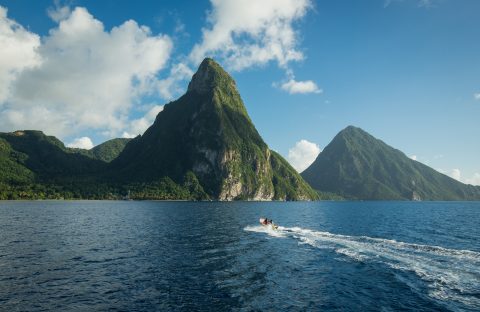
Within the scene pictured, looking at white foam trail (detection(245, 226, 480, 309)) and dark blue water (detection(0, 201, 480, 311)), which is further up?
white foam trail (detection(245, 226, 480, 309))

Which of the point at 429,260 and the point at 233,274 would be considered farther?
the point at 429,260

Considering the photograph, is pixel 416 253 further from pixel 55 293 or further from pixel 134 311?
pixel 55 293

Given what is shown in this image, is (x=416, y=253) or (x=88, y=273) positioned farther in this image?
(x=416, y=253)

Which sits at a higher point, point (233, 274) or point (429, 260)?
point (429, 260)

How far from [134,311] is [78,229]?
64.3 m

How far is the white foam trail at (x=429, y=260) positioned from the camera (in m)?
36.4

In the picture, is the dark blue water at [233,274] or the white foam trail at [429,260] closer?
the dark blue water at [233,274]

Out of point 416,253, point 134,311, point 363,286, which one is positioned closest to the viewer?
point 134,311

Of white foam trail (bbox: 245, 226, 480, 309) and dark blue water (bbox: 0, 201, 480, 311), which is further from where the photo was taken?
white foam trail (bbox: 245, 226, 480, 309)

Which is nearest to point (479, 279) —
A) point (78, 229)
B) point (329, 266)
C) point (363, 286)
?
point (363, 286)

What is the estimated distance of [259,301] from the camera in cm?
3366

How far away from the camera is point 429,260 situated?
5106 cm

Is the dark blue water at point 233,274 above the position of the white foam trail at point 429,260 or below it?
below

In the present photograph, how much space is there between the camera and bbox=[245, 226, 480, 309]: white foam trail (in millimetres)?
36406
